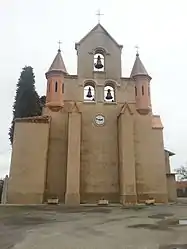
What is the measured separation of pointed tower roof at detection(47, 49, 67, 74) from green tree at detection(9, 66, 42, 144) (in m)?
5.46

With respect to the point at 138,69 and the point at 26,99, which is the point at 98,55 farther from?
the point at 26,99

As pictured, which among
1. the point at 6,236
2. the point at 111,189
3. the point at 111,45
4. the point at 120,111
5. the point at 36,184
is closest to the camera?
the point at 6,236

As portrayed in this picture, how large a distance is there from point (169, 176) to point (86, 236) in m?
19.6

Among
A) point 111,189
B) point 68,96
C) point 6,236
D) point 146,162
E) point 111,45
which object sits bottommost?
point 6,236

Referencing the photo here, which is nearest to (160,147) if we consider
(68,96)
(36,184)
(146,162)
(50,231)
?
(146,162)

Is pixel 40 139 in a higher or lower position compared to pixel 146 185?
higher

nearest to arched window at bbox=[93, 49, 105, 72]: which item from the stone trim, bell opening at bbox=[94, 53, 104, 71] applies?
bell opening at bbox=[94, 53, 104, 71]

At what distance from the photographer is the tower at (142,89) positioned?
89.8ft

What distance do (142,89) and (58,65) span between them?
7.85 meters

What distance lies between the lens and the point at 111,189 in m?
25.0

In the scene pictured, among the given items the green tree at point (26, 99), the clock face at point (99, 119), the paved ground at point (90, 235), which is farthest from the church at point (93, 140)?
the paved ground at point (90, 235)

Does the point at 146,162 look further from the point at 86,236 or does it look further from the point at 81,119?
the point at 86,236

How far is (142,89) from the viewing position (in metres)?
27.8

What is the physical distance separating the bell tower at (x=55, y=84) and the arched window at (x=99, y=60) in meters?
2.98
